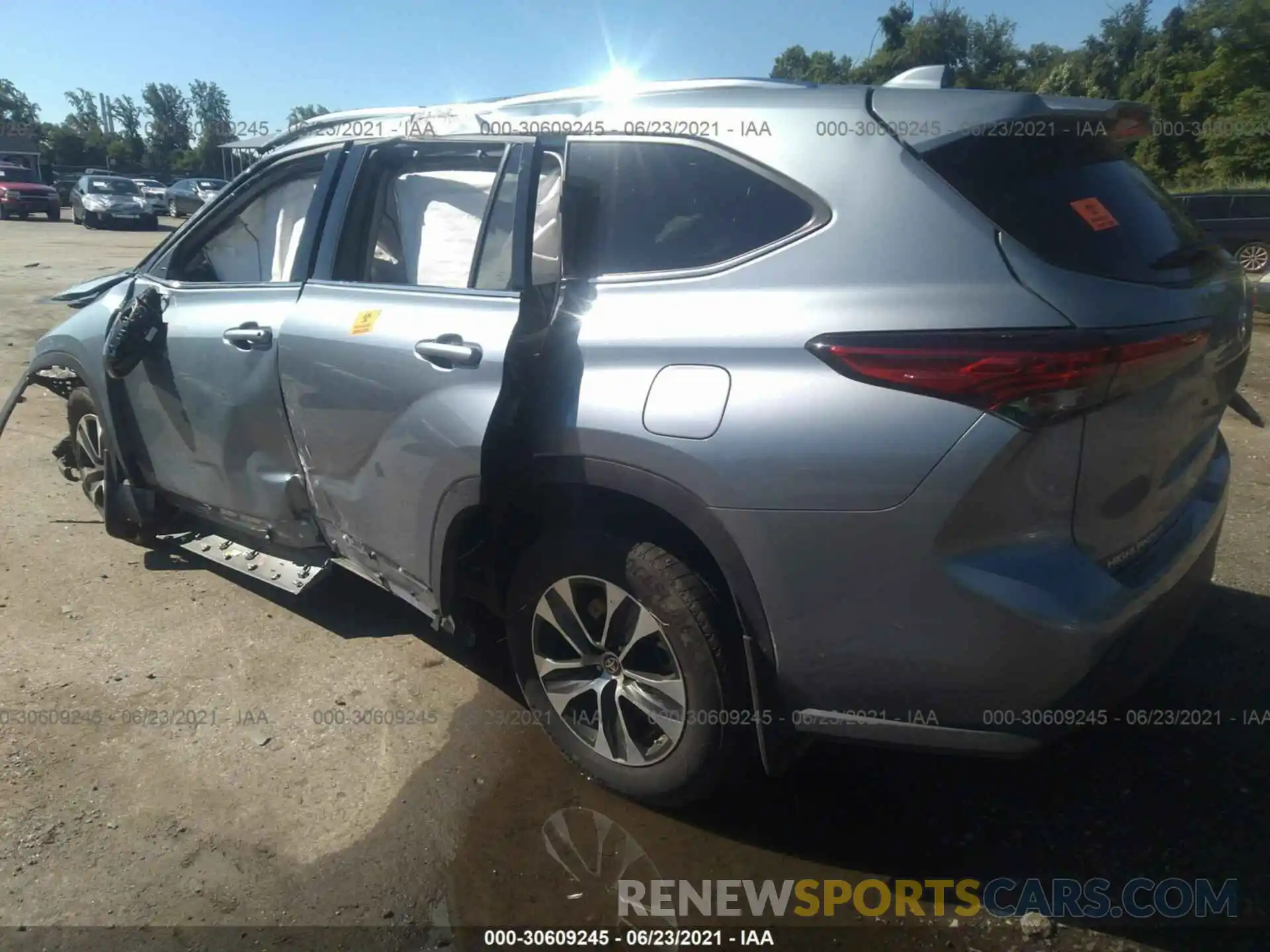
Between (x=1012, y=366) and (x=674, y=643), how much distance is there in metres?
1.10

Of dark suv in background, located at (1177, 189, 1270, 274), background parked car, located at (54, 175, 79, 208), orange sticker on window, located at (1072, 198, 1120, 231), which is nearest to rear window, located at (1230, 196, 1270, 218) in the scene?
dark suv in background, located at (1177, 189, 1270, 274)

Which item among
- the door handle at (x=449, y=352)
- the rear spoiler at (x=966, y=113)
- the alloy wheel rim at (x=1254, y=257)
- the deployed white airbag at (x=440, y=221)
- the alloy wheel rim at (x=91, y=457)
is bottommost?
the alloy wheel rim at (x=91, y=457)

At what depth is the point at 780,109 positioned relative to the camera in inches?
97.0

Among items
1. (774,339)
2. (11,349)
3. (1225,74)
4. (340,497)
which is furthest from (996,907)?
(1225,74)

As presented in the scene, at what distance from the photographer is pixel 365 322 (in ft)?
10.4

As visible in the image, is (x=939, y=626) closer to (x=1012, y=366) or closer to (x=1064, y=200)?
(x=1012, y=366)

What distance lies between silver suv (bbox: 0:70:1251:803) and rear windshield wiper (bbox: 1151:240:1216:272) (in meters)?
0.01

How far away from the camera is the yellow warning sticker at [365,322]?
3.13m

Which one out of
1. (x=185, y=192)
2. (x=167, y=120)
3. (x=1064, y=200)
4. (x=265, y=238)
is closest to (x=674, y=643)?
(x=1064, y=200)

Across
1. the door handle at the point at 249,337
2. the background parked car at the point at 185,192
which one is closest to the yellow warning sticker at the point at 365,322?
the door handle at the point at 249,337

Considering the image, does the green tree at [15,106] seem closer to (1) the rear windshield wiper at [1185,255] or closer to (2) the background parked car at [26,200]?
(2) the background parked car at [26,200]

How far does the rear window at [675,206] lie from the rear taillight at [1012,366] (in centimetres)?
44

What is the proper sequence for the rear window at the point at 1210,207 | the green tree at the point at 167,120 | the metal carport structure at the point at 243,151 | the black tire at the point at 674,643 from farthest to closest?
the green tree at the point at 167,120
the rear window at the point at 1210,207
the metal carport structure at the point at 243,151
the black tire at the point at 674,643

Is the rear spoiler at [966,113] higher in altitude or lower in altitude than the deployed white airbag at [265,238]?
higher
